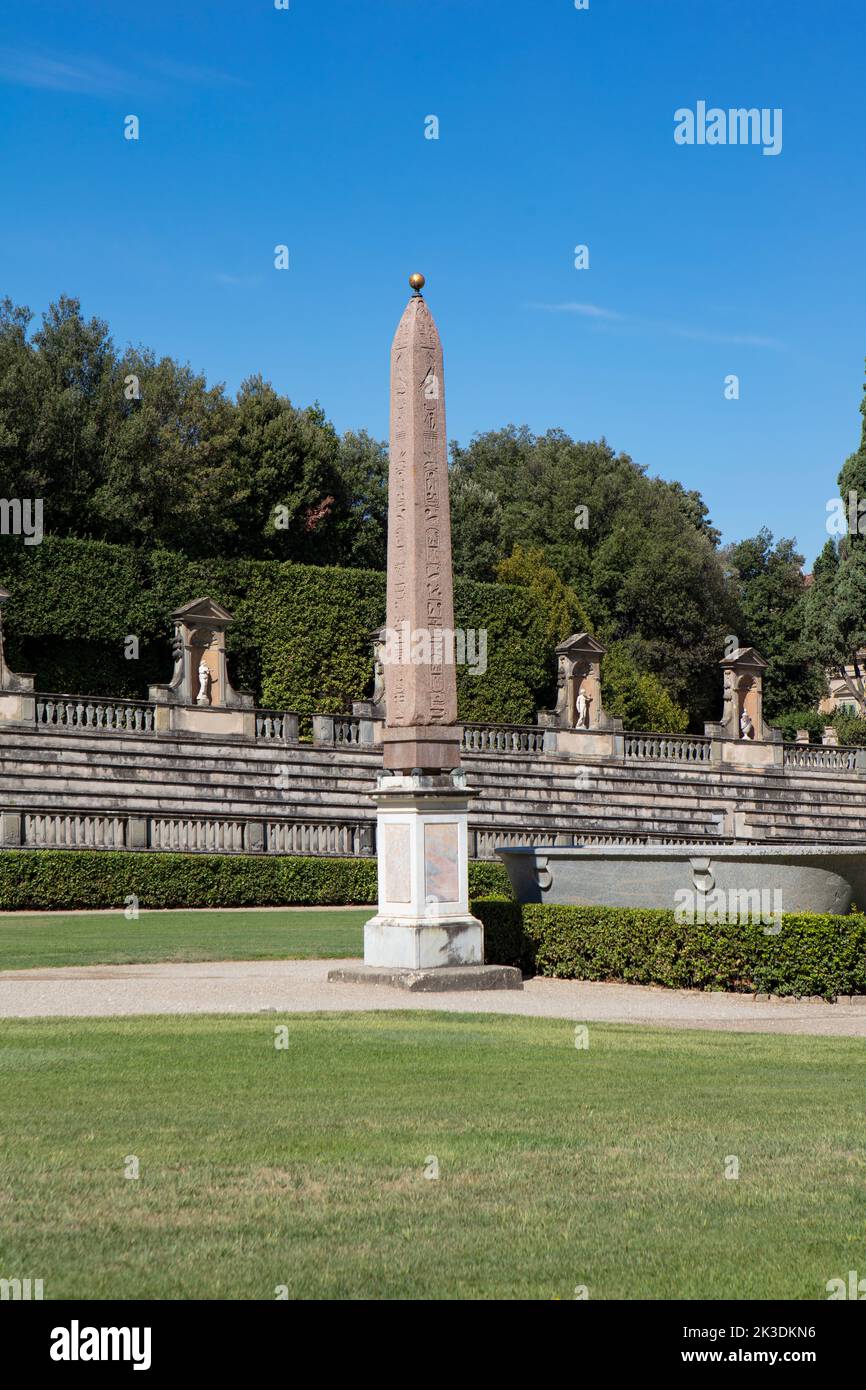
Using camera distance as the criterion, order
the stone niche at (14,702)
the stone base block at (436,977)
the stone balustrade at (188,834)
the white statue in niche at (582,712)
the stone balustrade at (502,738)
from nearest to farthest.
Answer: the stone base block at (436,977) → the stone balustrade at (188,834) → the stone niche at (14,702) → the stone balustrade at (502,738) → the white statue in niche at (582,712)

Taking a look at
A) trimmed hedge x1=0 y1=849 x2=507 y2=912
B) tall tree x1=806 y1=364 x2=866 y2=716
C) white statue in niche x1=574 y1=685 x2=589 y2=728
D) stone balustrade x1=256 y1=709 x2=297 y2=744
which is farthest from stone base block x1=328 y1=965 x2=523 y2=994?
tall tree x1=806 y1=364 x2=866 y2=716

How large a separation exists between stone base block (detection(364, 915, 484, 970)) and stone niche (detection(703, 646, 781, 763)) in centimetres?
3084

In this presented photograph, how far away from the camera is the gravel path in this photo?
12.9 m

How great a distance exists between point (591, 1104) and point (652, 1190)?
196 cm

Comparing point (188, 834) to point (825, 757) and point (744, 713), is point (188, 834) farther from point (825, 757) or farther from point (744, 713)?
point (825, 757)

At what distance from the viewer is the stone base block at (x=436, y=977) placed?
576 inches

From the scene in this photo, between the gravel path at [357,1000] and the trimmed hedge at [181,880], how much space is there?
9.05m

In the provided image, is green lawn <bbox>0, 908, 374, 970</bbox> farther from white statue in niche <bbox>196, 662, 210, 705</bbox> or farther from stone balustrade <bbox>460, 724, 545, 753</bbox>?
stone balustrade <bbox>460, 724, 545, 753</bbox>

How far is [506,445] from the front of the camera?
76.2 metres

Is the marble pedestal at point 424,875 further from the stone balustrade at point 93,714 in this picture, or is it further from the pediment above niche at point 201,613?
the pediment above niche at point 201,613

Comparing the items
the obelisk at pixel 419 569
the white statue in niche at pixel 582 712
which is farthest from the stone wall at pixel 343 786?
the obelisk at pixel 419 569

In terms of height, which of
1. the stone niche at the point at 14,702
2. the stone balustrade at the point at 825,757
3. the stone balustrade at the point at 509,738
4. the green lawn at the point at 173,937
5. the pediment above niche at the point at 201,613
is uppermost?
the pediment above niche at the point at 201,613

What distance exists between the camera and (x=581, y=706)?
43156 millimetres

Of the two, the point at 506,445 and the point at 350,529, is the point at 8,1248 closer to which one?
the point at 350,529
